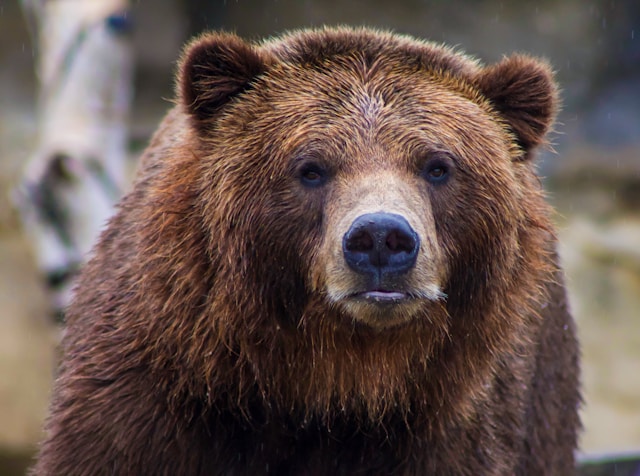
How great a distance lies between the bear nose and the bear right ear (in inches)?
39.4

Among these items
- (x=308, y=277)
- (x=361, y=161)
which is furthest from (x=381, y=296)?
(x=361, y=161)

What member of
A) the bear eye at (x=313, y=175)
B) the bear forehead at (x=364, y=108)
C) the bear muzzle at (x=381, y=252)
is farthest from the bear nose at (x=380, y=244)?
the bear forehead at (x=364, y=108)

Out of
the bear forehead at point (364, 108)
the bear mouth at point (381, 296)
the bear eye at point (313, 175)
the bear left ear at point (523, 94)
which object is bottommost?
the bear mouth at point (381, 296)

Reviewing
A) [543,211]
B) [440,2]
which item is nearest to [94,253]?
[543,211]

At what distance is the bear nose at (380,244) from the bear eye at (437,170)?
471 millimetres

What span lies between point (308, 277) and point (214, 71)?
3.22 ft

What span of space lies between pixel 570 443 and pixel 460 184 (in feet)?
7.81

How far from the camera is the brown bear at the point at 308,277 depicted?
4.25 meters

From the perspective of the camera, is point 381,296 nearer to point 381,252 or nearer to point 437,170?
point 381,252

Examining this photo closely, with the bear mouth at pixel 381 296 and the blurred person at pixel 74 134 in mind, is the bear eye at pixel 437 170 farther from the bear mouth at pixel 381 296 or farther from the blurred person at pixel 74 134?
the blurred person at pixel 74 134

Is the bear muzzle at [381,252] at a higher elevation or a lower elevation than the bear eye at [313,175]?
lower

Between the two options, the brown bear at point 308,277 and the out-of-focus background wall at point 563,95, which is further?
the out-of-focus background wall at point 563,95

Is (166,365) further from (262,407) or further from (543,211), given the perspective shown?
(543,211)

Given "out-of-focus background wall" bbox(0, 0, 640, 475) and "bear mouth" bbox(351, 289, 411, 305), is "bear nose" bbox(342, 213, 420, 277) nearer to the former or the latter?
"bear mouth" bbox(351, 289, 411, 305)
